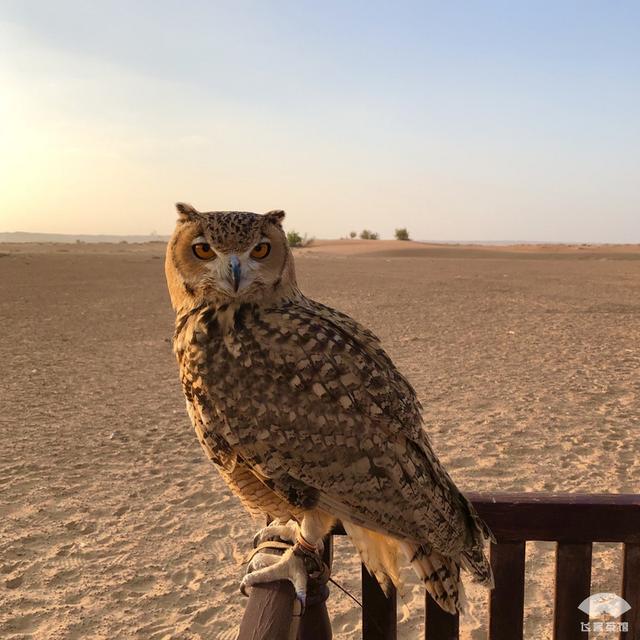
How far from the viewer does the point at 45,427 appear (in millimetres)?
5391

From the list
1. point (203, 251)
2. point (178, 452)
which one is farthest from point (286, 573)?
point (178, 452)

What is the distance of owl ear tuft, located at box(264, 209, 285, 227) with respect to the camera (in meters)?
2.05

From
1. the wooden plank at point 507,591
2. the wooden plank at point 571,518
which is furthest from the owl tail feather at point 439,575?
the wooden plank at point 571,518

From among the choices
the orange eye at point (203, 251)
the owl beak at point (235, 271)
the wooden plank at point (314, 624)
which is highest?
the orange eye at point (203, 251)

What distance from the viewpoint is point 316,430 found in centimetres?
177

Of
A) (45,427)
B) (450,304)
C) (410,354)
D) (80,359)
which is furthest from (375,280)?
(45,427)

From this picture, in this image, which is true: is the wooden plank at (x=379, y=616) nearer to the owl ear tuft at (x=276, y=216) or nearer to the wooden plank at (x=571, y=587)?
the wooden plank at (x=571, y=587)

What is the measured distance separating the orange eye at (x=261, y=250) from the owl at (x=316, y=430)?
3 centimetres

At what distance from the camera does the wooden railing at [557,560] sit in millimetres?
1608

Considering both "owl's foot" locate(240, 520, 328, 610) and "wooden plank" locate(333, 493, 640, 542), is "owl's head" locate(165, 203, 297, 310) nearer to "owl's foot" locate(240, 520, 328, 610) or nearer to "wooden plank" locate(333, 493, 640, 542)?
"owl's foot" locate(240, 520, 328, 610)

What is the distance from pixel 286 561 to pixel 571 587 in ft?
2.64

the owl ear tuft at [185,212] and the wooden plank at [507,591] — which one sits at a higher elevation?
the owl ear tuft at [185,212]

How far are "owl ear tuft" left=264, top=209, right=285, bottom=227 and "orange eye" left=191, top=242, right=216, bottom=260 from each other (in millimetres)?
230

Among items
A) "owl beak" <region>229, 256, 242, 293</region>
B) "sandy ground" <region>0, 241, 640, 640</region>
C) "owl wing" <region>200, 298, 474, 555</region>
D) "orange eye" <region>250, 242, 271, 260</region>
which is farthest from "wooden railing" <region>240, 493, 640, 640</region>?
"sandy ground" <region>0, 241, 640, 640</region>
